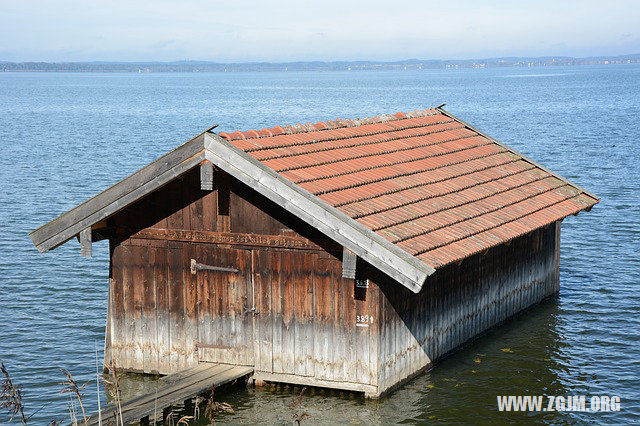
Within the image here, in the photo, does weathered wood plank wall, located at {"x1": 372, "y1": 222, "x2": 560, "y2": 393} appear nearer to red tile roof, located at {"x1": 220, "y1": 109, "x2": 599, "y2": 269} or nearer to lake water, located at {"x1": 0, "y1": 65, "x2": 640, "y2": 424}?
lake water, located at {"x1": 0, "y1": 65, "x2": 640, "y2": 424}

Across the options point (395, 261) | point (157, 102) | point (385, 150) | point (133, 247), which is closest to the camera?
point (395, 261)

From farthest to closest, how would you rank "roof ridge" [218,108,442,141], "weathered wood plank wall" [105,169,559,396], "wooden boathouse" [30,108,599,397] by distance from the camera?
"roof ridge" [218,108,442,141]
"weathered wood plank wall" [105,169,559,396]
"wooden boathouse" [30,108,599,397]

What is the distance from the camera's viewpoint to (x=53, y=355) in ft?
57.1

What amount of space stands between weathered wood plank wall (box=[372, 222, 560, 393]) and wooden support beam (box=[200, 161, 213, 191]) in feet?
9.02

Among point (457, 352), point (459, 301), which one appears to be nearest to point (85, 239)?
point (459, 301)

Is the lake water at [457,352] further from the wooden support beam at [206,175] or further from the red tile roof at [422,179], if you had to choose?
the wooden support beam at [206,175]

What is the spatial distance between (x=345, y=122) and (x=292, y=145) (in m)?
2.33

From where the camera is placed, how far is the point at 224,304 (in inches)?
565

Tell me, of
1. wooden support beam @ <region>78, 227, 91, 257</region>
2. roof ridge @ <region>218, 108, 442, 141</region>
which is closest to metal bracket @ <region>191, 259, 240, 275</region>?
wooden support beam @ <region>78, 227, 91, 257</region>

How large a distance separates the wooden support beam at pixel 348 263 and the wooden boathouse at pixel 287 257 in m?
0.02

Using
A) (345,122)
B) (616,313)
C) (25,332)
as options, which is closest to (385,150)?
(345,122)

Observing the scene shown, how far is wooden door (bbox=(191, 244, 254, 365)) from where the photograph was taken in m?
14.2

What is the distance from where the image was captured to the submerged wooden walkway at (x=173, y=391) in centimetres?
1231

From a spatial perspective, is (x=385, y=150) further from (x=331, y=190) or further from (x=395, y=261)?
(x=395, y=261)
